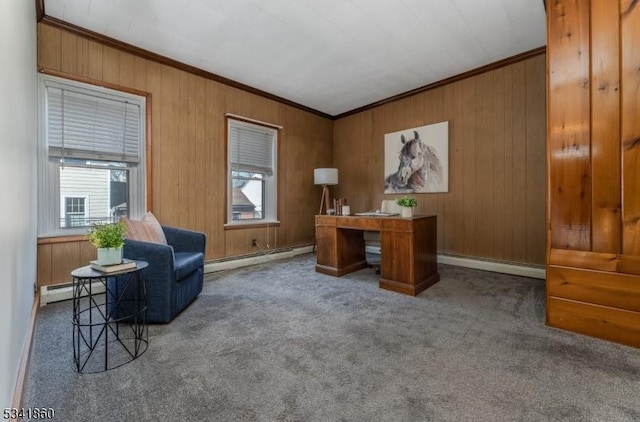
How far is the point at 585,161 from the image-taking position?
2.06 meters

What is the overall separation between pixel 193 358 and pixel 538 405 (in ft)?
6.23

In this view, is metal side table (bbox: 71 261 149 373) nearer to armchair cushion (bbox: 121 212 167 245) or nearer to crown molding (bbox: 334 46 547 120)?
armchair cushion (bbox: 121 212 167 245)

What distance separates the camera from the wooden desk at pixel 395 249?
298 cm

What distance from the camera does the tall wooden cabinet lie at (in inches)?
75.1

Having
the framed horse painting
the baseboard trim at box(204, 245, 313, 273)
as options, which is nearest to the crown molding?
the framed horse painting

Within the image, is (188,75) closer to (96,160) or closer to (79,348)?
(96,160)

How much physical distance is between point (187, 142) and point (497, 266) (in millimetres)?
4407

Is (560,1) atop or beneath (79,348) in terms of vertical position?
atop

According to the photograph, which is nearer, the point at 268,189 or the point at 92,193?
the point at 92,193

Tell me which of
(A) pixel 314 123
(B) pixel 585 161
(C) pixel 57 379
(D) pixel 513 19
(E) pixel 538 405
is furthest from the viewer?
(A) pixel 314 123

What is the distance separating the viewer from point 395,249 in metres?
3.10

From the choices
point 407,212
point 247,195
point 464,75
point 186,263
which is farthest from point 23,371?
point 464,75

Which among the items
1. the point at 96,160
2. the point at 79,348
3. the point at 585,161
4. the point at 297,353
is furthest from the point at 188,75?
the point at 585,161

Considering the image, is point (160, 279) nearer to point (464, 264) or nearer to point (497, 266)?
point (464, 264)
